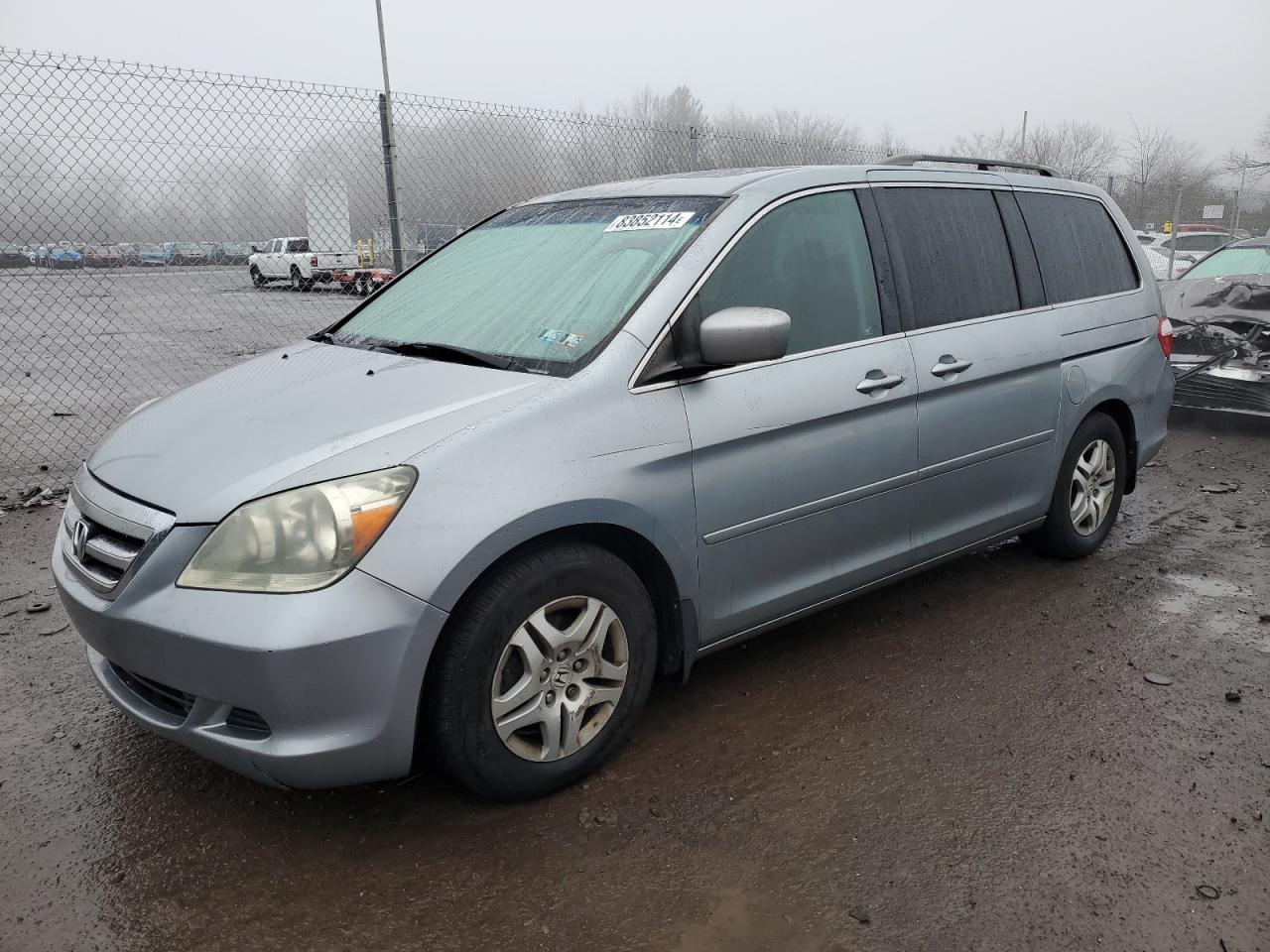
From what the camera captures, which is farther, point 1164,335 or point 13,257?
point 13,257

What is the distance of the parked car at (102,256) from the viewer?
691 cm

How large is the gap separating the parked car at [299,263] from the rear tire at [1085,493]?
5.42 metres

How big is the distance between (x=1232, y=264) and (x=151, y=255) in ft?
31.1

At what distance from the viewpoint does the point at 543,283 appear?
10.7ft

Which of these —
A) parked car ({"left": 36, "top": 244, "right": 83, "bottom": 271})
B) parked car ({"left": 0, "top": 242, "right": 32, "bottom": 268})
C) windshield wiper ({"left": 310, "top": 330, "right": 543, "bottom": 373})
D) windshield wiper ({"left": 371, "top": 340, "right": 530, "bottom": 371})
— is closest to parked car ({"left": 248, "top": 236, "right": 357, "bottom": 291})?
parked car ({"left": 36, "top": 244, "right": 83, "bottom": 271})

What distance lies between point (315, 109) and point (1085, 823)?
20.5 ft

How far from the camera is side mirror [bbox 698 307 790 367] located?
9.11 feet

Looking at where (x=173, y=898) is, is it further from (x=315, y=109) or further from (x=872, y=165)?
(x=315, y=109)

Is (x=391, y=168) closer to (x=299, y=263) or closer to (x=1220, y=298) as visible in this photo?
(x=299, y=263)

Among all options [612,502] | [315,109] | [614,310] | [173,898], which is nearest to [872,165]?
[614,310]

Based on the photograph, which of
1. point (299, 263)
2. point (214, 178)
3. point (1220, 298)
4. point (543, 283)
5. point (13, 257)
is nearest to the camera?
point (543, 283)

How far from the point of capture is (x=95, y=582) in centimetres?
255

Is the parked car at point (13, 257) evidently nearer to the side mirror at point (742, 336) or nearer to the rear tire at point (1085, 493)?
the side mirror at point (742, 336)

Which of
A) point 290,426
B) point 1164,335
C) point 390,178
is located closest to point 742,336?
point 290,426
